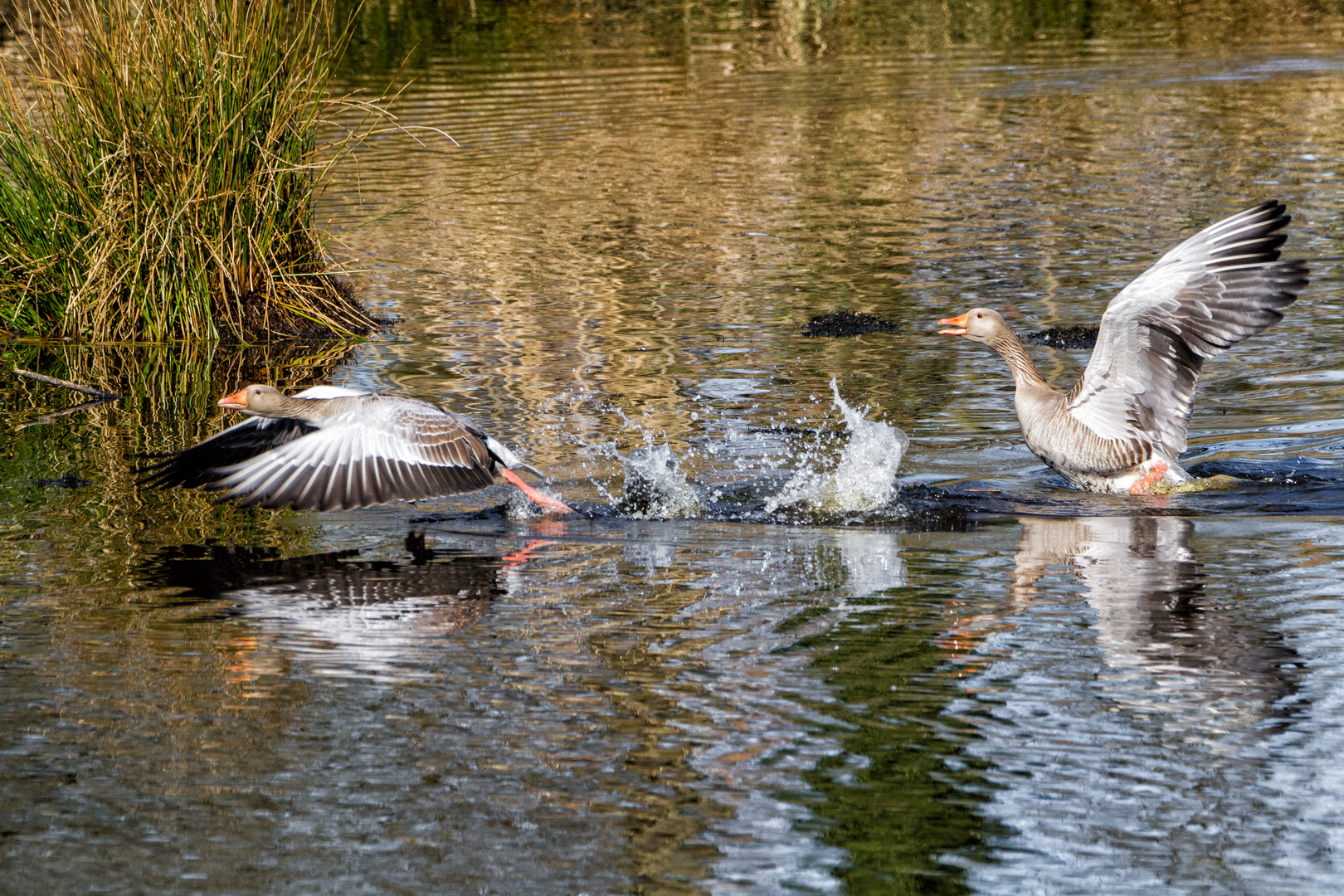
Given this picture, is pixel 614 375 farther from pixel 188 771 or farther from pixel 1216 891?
pixel 1216 891

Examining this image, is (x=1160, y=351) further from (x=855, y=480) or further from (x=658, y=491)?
(x=658, y=491)

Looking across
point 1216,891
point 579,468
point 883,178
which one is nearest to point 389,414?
point 579,468

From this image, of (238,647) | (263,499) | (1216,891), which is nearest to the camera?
(1216,891)

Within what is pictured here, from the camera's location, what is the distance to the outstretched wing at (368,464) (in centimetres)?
764

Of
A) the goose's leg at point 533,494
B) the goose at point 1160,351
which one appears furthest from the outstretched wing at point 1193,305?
the goose's leg at point 533,494

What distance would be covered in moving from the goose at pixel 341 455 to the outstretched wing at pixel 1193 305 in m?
3.05

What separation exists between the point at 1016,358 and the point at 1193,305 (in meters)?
1.12

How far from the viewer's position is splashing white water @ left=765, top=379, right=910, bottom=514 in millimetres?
8367

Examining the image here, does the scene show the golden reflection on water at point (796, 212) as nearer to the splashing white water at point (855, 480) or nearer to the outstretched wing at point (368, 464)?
the splashing white water at point (855, 480)

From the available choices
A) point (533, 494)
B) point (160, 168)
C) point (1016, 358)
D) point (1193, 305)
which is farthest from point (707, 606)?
point (160, 168)

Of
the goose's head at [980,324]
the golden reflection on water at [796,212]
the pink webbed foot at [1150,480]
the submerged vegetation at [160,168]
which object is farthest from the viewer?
the submerged vegetation at [160,168]

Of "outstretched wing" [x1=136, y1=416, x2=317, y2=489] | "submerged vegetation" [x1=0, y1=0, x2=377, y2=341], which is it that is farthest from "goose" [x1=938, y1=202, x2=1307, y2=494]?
"submerged vegetation" [x1=0, y1=0, x2=377, y2=341]

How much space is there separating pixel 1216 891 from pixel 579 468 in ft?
17.6

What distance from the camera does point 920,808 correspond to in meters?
4.80
